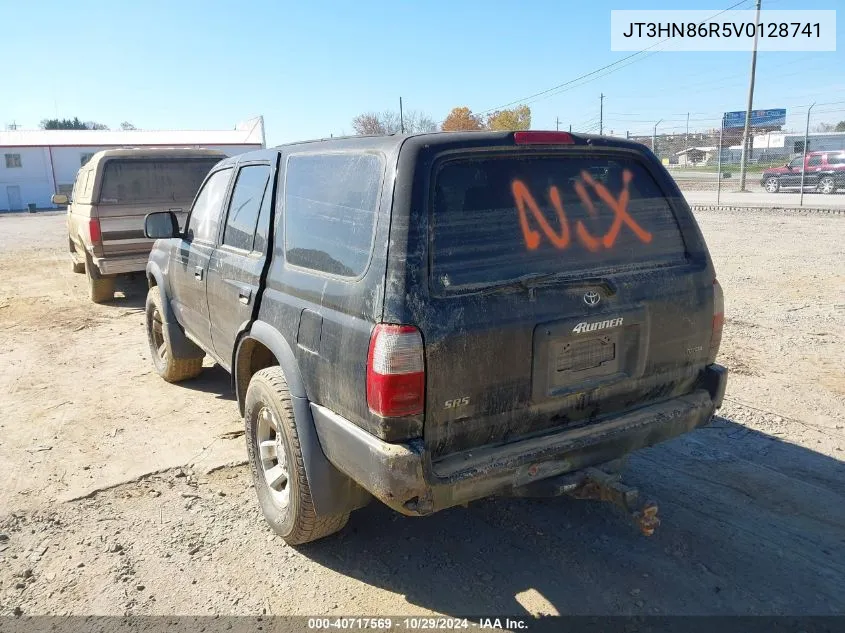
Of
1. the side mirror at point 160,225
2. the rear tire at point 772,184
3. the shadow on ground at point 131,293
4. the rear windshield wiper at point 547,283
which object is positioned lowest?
the shadow on ground at point 131,293

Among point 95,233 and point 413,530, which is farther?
point 95,233

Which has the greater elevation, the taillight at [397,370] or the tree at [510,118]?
the tree at [510,118]

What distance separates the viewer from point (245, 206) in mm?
3916

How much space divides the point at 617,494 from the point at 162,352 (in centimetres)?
453

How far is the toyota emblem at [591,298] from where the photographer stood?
2.79 meters

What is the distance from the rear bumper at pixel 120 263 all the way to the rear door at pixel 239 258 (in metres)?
5.22

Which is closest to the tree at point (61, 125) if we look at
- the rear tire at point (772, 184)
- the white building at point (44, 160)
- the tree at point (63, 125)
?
the tree at point (63, 125)

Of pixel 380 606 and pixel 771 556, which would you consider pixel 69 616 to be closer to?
pixel 380 606

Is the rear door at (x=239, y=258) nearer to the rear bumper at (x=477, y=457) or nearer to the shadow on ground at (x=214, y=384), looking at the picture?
the rear bumper at (x=477, y=457)

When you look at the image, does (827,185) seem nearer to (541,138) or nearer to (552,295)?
(541,138)

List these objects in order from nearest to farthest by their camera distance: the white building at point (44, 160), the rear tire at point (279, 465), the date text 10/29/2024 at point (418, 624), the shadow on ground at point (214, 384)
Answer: the date text 10/29/2024 at point (418, 624)
the rear tire at point (279, 465)
the shadow on ground at point (214, 384)
the white building at point (44, 160)

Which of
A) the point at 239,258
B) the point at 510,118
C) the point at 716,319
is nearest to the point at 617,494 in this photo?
the point at 716,319

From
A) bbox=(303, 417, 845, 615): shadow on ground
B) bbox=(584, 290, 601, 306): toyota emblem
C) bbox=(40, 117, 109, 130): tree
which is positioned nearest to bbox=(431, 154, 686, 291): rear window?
bbox=(584, 290, 601, 306): toyota emblem

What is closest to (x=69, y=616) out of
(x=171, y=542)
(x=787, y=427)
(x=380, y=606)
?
(x=171, y=542)
